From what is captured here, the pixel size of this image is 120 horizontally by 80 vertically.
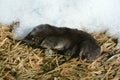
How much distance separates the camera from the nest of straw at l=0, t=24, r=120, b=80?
12.5 ft

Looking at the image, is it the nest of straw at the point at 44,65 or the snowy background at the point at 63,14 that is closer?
the nest of straw at the point at 44,65

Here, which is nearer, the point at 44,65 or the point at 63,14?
the point at 44,65

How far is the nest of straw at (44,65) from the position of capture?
3824 millimetres

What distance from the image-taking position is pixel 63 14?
15.2ft

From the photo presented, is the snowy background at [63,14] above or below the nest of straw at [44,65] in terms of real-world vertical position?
above

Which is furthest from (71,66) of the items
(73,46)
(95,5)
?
(95,5)

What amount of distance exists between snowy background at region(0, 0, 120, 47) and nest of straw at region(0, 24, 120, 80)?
254 millimetres

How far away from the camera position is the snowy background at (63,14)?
14.7 ft

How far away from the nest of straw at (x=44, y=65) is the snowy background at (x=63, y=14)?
254 mm

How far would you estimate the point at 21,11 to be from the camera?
453 centimetres

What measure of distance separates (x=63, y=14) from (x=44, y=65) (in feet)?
2.68

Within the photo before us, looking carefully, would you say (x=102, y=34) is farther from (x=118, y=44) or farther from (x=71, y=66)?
(x=71, y=66)

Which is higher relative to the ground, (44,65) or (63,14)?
(63,14)

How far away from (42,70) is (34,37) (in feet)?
1.09
